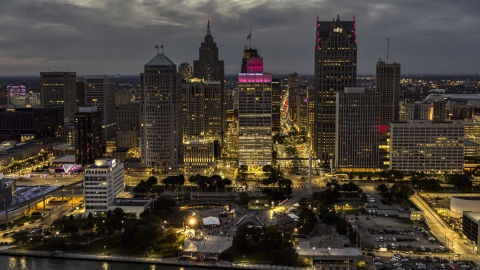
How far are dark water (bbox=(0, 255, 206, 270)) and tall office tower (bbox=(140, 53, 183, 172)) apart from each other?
135 ft

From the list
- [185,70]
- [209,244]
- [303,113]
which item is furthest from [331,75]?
[185,70]

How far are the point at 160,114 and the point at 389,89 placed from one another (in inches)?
2934

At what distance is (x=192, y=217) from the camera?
6325 cm

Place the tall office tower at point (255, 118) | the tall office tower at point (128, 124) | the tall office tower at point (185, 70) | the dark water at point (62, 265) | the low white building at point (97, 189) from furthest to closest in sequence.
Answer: the tall office tower at point (185, 70) → the tall office tower at point (128, 124) → the tall office tower at point (255, 118) → the low white building at point (97, 189) → the dark water at point (62, 265)

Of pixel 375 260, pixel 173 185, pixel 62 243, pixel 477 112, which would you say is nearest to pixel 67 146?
pixel 173 185

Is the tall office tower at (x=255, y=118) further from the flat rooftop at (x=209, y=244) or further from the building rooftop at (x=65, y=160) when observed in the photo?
the flat rooftop at (x=209, y=244)

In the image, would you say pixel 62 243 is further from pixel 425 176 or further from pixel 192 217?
pixel 425 176

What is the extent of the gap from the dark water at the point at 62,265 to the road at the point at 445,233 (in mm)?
26169

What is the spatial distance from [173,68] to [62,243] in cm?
4505

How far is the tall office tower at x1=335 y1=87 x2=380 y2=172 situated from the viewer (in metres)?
91.9

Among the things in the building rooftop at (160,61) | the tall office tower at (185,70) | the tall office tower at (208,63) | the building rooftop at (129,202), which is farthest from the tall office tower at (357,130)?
the tall office tower at (185,70)

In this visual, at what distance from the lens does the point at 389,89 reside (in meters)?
142

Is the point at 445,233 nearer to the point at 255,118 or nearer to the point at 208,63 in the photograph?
the point at 255,118

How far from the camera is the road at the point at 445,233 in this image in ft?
170
